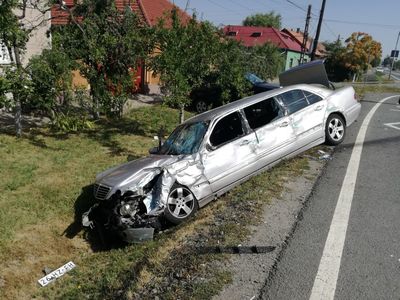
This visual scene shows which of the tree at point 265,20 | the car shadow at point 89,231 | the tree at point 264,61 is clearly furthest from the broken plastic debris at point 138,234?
the tree at point 265,20

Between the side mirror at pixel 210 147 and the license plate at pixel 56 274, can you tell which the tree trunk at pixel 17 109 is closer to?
Answer: the license plate at pixel 56 274

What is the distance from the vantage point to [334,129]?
8180 mm

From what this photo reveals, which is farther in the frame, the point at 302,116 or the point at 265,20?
the point at 265,20

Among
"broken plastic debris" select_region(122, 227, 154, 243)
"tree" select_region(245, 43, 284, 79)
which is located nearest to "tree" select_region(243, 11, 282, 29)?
"tree" select_region(245, 43, 284, 79)

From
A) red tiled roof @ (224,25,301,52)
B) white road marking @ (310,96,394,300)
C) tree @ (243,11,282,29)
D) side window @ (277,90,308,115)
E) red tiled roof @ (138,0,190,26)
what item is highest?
tree @ (243,11,282,29)

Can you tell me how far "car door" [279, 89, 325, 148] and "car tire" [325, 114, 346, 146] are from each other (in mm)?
341

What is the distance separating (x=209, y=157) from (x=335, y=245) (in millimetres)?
2425

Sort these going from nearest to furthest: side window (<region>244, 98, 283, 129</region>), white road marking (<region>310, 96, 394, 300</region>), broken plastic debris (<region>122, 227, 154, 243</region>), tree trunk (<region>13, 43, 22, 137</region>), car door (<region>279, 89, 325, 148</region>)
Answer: white road marking (<region>310, 96, 394, 300</region>) → broken plastic debris (<region>122, 227, 154, 243</region>) → side window (<region>244, 98, 283, 129</region>) → car door (<region>279, 89, 325, 148</region>) → tree trunk (<region>13, 43, 22, 137</region>)

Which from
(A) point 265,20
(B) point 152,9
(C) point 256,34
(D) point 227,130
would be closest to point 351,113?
(D) point 227,130

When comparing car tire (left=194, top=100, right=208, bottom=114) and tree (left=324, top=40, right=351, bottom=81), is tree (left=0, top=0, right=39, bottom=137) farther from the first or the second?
tree (left=324, top=40, right=351, bottom=81)

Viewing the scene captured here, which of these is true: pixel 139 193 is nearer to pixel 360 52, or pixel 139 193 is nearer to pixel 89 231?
pixel 89 231

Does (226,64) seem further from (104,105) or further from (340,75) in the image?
(340,75)

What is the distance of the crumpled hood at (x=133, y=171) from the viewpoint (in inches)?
230

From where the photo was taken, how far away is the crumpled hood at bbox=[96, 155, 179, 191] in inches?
230
